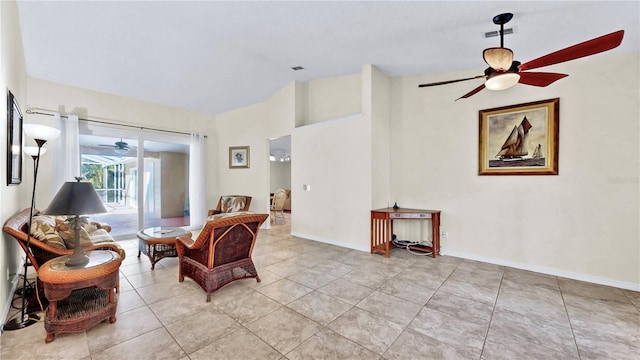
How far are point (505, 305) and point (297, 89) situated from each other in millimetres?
4895

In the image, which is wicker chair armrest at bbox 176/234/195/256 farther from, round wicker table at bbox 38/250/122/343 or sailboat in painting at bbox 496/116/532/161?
sailboat in painting at bbox 496/116/532/161

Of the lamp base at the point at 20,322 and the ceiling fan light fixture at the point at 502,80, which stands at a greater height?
the ceiling fan light fixture at the point at 502,80

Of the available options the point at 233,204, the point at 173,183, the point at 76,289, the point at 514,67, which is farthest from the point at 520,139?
the point at 173,183

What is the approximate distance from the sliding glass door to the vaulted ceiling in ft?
3.64

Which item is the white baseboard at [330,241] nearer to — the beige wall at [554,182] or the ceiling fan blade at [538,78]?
the beige wall at [554,182]

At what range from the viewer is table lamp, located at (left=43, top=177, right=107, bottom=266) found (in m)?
2.05

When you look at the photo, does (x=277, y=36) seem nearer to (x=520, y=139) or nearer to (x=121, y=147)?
(x=520, y=139)

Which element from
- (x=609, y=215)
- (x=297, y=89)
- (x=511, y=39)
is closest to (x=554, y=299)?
(x=609, y=215)

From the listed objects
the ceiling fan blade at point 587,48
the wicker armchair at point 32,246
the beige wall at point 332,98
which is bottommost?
the wicker armchair at point 32,246

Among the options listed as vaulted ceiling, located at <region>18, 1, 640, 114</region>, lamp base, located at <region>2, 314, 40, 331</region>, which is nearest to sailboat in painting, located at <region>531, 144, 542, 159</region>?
vaulted ceiling, located at <region>18, 1, 640, 114</region>

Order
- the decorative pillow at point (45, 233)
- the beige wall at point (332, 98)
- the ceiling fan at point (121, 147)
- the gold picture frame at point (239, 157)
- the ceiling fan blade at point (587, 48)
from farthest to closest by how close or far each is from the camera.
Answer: the gold picture frame at point (239, 157) → the ceiling fan at point (121, 147) → the beige wall at point (332, 98) → the decorative pillow at point (45, 233) → the ceiling fan blade at point (587, 48)

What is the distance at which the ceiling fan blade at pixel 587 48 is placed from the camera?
5.67ft

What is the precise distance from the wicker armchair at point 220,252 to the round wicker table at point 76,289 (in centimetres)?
75

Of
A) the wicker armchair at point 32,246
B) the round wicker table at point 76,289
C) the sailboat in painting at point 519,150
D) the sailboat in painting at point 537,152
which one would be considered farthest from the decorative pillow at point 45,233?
the sailboat in painting at point 537,152
